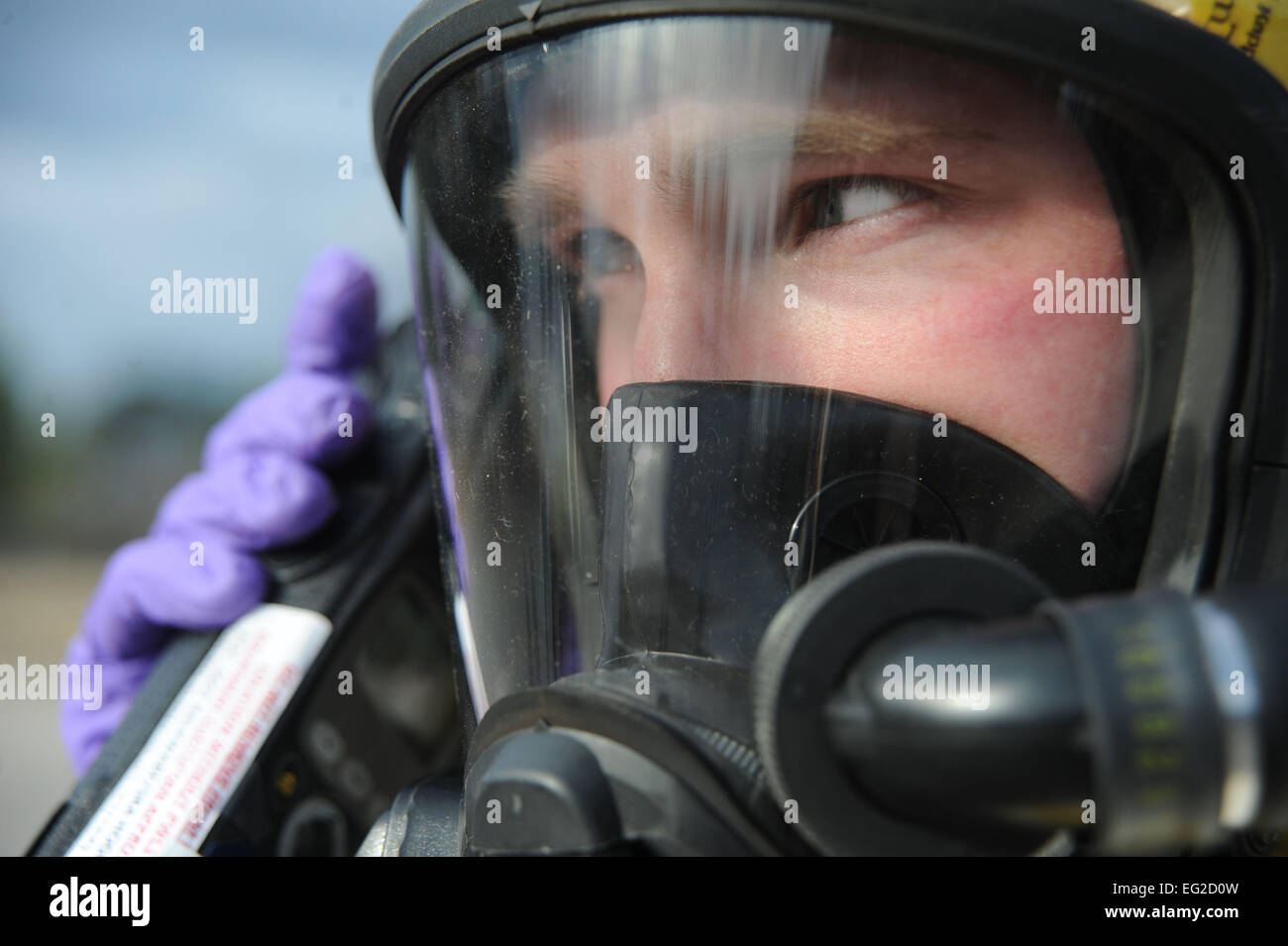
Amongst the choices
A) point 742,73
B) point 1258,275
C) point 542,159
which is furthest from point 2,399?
point 1258,275

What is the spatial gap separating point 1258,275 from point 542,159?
668mm

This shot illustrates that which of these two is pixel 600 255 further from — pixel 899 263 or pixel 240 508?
pixel 240 508

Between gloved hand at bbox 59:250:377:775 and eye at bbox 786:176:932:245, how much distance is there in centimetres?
97

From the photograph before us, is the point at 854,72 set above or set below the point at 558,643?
above

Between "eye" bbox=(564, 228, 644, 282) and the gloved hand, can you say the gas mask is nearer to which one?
"eye" bbox=(564, 228, 644, 282)

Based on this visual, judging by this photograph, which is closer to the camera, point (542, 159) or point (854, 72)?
point (854, 72)

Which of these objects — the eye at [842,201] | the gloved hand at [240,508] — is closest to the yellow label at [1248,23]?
the eye at [842,201]

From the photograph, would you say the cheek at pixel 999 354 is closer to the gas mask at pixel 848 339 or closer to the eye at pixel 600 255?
the gas mask at pixel 848 339

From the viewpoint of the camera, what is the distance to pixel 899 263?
3.16 ft

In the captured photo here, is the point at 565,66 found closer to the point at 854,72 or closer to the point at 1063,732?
the point at 854,72

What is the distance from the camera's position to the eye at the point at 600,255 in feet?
3.51

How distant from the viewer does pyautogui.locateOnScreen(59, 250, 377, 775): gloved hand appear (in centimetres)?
159

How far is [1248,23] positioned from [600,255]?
2.02ft
